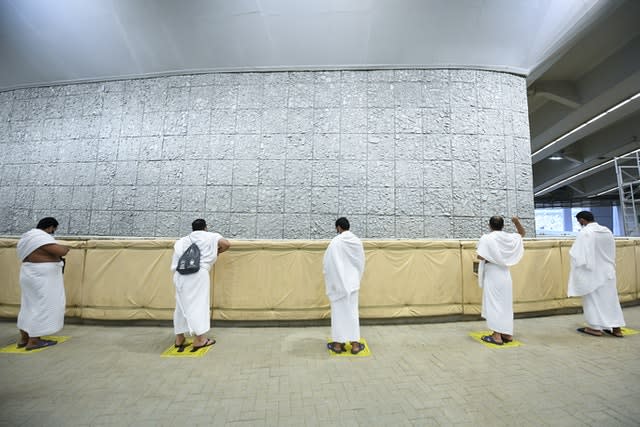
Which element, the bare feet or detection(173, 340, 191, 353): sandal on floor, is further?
the bare feet

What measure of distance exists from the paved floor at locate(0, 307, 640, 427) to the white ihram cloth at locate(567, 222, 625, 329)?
33 cm

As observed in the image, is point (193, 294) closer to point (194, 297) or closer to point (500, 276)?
point (194, 297)

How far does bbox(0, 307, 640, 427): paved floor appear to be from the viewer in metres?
2.15

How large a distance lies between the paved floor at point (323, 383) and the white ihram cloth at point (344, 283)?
1.12 feet

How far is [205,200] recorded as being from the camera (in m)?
6.64

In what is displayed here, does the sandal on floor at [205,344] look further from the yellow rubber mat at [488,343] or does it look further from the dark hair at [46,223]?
the yellow rubber mat at [488,343]

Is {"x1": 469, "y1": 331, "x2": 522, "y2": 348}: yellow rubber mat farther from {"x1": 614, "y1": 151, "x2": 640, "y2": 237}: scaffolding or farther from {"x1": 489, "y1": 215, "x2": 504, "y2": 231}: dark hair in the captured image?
{"x1": 614, "y1": 151, "x2": 640, "y2": 237}: scaffolding

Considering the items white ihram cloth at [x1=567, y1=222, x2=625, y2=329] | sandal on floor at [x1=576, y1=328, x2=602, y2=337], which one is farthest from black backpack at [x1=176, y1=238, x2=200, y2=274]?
sandal on floor at [x1=576, y1=328, x2=602, y2=337]

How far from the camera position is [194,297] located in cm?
353

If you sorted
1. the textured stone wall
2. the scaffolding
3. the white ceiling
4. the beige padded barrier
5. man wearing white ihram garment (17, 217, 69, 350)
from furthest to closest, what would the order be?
the scaffolding, the textured stone wall, the white ceiling, the beige padded barrier, man wearing white ihram garment (17, 217, 69, 350)

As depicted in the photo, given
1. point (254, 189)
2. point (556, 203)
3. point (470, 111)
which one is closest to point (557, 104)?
point (470, 111)

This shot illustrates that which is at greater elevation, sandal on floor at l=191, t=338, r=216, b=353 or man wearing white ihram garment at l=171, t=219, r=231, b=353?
man wearing white ihram garment at l=171, t=219, r=231, b=353

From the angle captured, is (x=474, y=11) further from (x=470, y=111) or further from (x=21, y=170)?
(x=21, y=170)

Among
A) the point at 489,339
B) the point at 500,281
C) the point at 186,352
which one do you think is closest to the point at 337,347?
the point at 186,352
